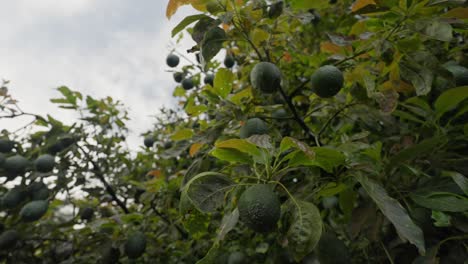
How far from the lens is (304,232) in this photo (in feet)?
2.54

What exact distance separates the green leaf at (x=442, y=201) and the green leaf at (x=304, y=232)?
386 millimetres

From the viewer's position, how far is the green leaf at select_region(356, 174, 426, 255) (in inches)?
29.9

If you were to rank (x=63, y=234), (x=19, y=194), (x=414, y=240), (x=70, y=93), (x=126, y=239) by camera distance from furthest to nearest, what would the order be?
(x=70, y=93) → (x=63, y=234) → (x=19, y=194) → (x=126, y=239) → (x=414, y=240)

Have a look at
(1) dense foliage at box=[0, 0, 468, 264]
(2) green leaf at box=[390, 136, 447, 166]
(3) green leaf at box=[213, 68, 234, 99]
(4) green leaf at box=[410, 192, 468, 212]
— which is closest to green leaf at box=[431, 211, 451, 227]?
(1) dense foliage at box=[0, 0, 468, 264]

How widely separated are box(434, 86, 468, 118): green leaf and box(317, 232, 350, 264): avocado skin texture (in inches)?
24.4

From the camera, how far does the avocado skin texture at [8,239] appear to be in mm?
1910

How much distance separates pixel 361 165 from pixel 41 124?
194 centimetres

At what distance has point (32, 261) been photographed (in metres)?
2.10

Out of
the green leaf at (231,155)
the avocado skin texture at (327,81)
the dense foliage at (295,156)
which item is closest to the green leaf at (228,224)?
the dense foliage at (295,156)

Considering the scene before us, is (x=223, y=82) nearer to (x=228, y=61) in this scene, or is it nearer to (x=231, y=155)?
(x=231, y=155)

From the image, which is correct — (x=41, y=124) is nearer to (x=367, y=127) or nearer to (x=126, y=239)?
(x=126, y=239)

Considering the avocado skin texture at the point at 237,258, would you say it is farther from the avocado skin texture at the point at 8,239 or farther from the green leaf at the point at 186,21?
the avocado skin texture at the point at 8,239

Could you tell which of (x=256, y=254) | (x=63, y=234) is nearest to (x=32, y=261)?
(x=63, y=234)

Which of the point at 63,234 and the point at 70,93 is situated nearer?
the point at 63,234
